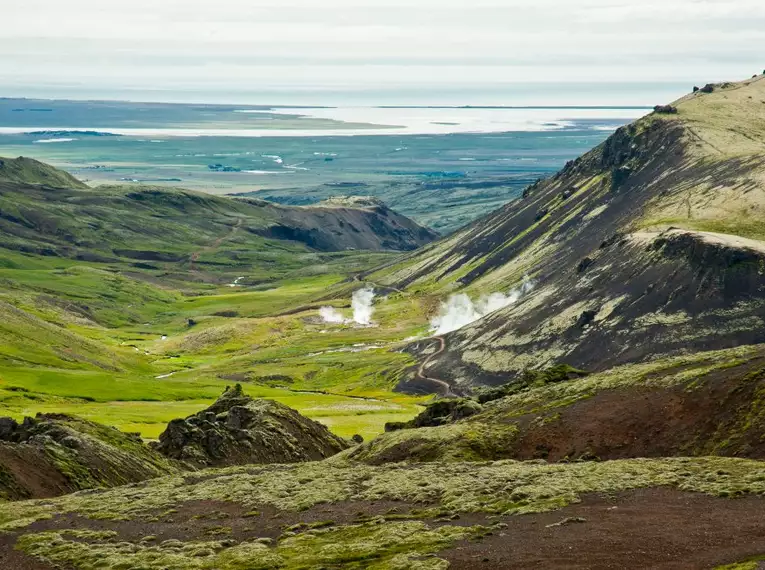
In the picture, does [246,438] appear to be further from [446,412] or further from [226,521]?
[226,521]

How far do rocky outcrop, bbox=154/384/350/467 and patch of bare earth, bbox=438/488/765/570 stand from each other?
43.3m

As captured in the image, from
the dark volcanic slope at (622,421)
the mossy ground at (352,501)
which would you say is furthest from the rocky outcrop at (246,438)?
the mossy ground at (352,501)

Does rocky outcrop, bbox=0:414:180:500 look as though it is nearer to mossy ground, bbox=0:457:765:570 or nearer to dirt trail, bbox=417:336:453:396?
mossy ground, bbox=0:457:765:570

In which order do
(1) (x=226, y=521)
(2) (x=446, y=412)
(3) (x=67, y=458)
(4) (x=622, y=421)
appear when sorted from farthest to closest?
(2) (x=446, y=412) → (3) (x=67, y=458) → (4) (x=622, y=421) → (1) (x=226, y=521)

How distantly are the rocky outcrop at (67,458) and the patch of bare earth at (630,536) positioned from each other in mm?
40278

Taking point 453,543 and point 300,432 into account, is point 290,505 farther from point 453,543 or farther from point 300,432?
point 300,432

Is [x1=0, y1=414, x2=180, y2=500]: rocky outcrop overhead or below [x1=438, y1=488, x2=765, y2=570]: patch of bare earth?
Result: below

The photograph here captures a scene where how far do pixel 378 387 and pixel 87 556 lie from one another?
434 feet

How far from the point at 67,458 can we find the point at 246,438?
1799 cm

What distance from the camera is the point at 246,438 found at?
3816 inches

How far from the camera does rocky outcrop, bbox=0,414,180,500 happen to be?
262 feet

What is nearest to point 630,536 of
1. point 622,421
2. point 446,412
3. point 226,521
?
point 226,521

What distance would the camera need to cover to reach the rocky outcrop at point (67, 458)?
79750 mm

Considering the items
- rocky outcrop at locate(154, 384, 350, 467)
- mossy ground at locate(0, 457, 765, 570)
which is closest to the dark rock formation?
rocky outcrop at locate(154, 384, 350, 467)
